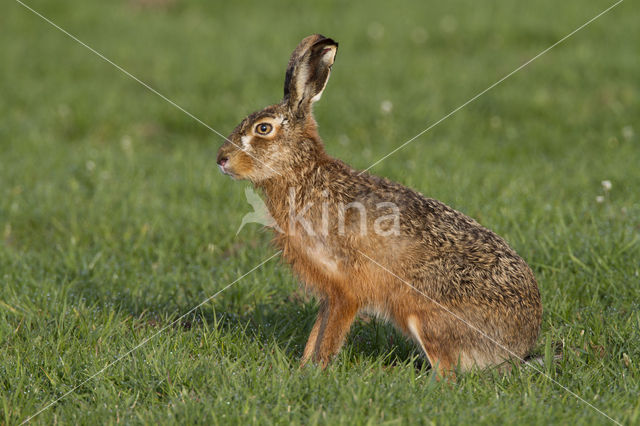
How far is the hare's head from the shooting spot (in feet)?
14.0

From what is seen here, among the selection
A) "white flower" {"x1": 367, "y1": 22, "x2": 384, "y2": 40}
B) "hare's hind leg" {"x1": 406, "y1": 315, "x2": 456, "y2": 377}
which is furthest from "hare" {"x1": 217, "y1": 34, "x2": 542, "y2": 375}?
"white flower" {"x1": 367, "y1": 22, "x2": 384, "y2": 40}

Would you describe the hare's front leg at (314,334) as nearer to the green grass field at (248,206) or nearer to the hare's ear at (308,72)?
the green grass field at (248,206)

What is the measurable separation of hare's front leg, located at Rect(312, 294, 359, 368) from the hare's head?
79 centimetres

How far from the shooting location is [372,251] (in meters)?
4.16

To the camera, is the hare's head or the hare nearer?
the hare

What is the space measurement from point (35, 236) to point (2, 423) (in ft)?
10.2

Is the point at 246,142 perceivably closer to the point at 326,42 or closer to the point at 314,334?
the point at 326,42

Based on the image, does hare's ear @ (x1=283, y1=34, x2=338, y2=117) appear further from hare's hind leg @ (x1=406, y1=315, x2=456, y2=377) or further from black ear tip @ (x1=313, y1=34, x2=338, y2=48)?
hare's hind leg @ (x1=406, y1=315, x2=456, y2=377)

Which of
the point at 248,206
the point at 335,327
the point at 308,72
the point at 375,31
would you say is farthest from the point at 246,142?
the point at 375,31

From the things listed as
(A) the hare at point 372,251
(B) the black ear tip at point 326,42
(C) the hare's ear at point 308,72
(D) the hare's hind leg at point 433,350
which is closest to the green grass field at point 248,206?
(D) the hare's hind leg at point 433,350

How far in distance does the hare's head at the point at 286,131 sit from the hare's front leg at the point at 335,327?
2.58ft

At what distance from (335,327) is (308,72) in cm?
142

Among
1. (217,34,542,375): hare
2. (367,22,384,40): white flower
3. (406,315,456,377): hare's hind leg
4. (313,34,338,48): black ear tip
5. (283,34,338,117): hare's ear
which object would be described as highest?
(367,22,384,40): white flower

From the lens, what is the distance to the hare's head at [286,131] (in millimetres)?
4281
